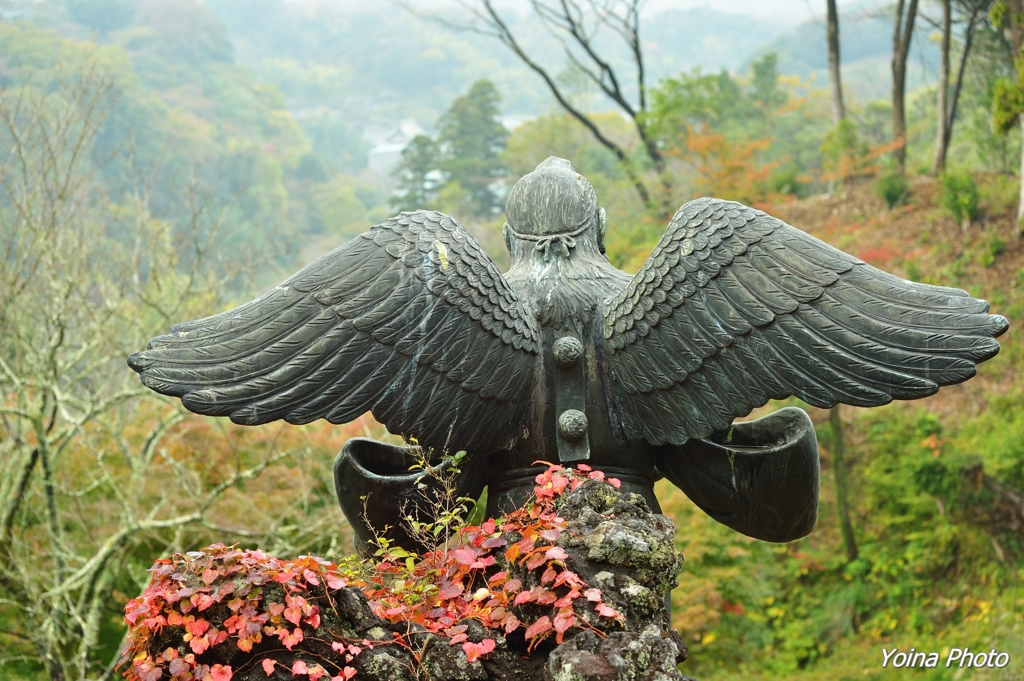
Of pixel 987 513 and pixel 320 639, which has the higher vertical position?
pixel 320 639

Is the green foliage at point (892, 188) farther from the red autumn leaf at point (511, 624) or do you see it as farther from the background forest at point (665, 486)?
the red autumn leaf at point (511, 624)

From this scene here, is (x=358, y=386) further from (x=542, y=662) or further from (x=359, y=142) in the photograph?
(x=359, y=142)

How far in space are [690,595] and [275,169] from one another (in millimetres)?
28075

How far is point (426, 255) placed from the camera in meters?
3.16

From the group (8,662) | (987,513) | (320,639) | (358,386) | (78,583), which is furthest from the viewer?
(987,513)

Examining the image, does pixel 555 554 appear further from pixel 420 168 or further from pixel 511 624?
pixel 420 168

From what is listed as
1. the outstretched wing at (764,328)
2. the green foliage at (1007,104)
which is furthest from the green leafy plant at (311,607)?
the green foliage at (1007,104)

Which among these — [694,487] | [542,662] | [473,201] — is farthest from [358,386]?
[473,201]

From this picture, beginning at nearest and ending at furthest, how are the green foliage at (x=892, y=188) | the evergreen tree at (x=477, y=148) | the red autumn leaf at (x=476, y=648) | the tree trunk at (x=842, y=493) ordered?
1. the red autumn leaf at (x=476, y=648)
2. the tree trunk at (x=842, y=493)
3. the green foliage at (x=892, y=188)
4. the evergreen tree at (x=477, y=148)

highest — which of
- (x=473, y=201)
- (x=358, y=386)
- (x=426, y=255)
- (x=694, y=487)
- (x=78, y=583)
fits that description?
(x=473, y=201)

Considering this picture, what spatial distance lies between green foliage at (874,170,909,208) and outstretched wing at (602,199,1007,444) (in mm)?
13875

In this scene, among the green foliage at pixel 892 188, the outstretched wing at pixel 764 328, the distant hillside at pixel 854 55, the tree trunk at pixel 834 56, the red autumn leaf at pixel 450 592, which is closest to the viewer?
the red autumn leaf at pixel 450 592

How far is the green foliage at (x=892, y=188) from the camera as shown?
1606cm

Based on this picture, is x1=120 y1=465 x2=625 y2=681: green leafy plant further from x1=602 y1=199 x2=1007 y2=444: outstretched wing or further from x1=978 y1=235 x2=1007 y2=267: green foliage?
x1=978 y1=235 x2=1007 y2=267: green foliage
